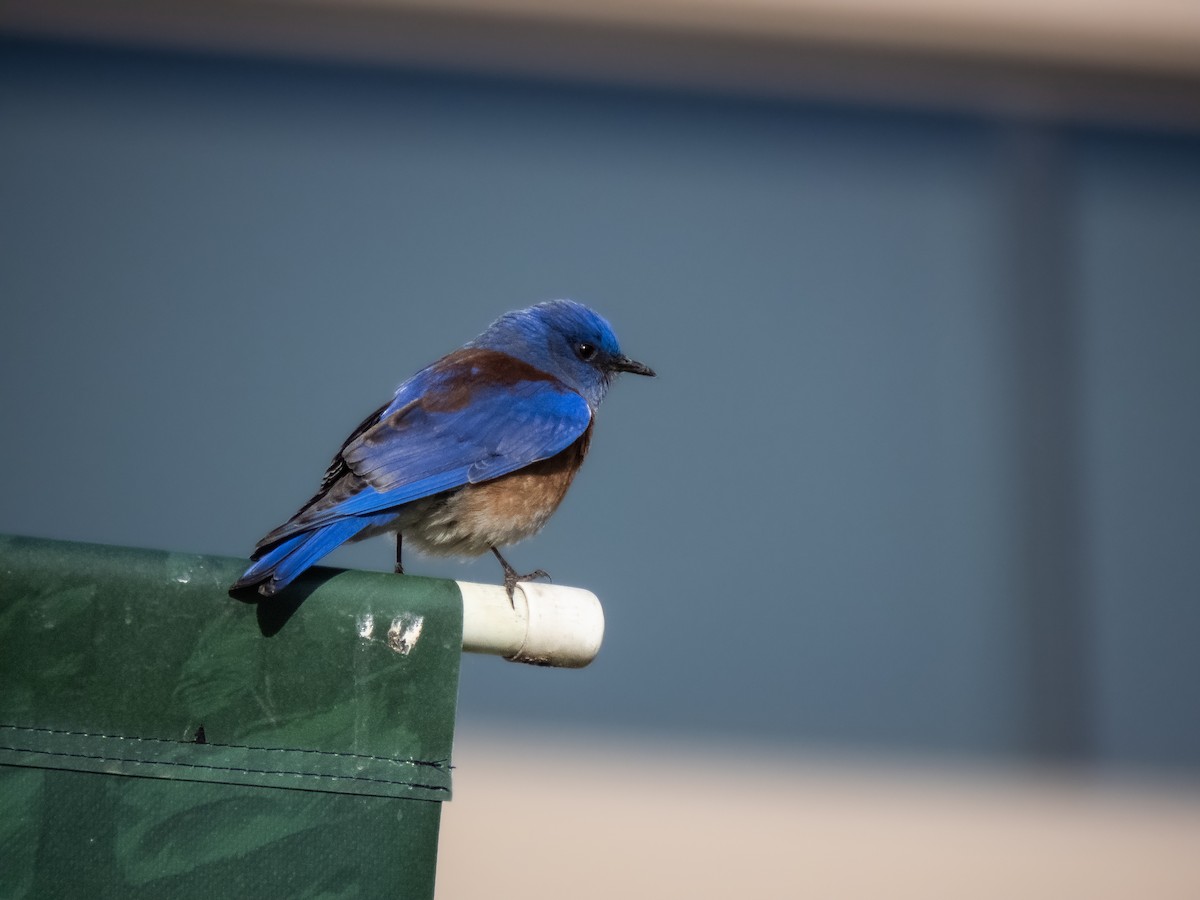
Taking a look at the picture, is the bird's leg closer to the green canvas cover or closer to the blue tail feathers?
the blue tail feathers

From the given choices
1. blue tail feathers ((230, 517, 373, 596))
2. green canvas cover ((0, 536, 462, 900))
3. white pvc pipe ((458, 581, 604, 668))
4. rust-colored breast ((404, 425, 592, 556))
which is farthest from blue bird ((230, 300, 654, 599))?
green canvas cover ((0, 536, 462, 900))

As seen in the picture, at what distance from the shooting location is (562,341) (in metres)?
4.07

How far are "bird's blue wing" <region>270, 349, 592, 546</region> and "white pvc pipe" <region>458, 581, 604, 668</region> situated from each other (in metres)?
0.53

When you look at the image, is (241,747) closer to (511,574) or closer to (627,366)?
(511,574)

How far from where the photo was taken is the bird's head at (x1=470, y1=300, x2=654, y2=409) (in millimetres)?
4016

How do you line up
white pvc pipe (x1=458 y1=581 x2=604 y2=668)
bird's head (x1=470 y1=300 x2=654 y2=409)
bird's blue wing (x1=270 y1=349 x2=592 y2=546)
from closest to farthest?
white pvc pipe (x1=458 y1=581 x2=604 y2=668)
bird's blue wing (x1=270 y1=349 x2=592 y2=546)
bird's head (x1=470 y1=300 x2=654 y2=409)

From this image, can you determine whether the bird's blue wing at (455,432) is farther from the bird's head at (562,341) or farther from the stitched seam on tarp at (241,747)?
the stitched seam on tarp at (241,747)

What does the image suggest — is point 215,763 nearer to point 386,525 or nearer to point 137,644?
point 137,644

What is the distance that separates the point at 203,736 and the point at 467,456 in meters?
1.49

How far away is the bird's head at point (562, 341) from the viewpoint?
13.2 ft

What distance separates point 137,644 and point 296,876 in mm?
354

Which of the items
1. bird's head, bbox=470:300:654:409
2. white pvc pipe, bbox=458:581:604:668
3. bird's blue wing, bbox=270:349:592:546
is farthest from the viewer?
bird's head, bbox=470:300:654:409

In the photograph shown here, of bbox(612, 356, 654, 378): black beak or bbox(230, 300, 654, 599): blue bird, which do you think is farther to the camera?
bbox(612, 356, 654, 378): black beak

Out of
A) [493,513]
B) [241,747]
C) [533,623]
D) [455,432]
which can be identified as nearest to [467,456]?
[455,432]
